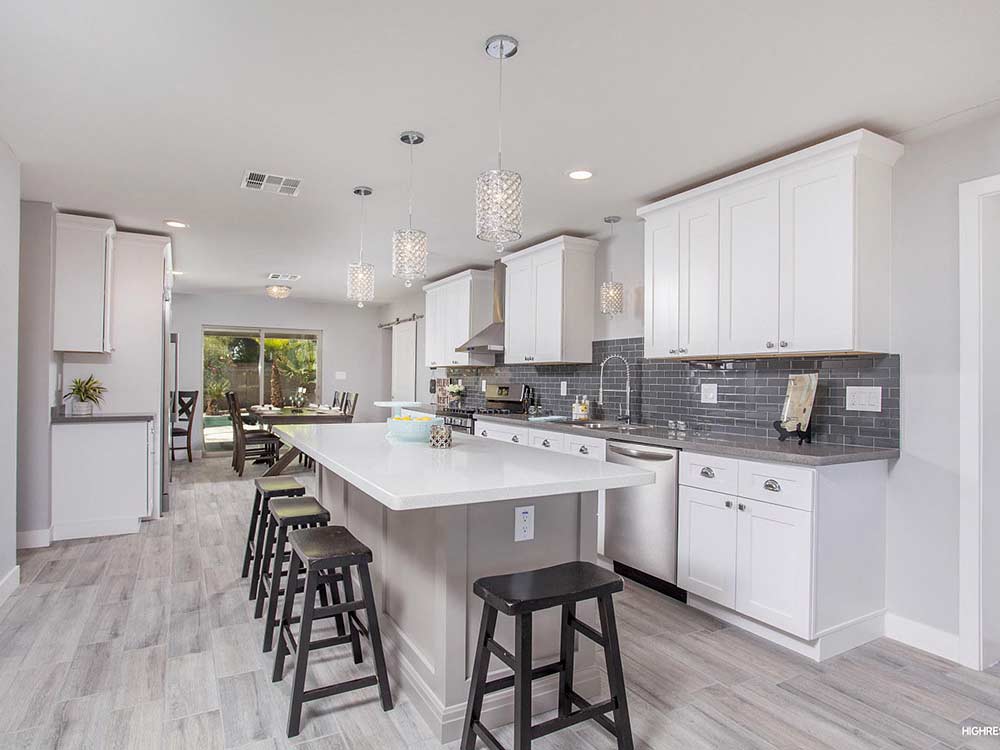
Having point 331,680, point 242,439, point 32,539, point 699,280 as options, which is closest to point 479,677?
point 331,680

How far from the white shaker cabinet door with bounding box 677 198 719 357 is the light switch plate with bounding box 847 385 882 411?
72 centimetres

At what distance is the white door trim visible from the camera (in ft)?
8.50

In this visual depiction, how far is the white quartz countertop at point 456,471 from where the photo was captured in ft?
5.52

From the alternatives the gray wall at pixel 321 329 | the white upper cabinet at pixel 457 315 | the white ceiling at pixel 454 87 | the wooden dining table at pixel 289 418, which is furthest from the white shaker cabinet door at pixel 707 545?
the gray wall at pixel 321 329

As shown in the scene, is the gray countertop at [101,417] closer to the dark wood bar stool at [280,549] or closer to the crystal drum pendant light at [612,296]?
the dark wood bar stool at [280,549]

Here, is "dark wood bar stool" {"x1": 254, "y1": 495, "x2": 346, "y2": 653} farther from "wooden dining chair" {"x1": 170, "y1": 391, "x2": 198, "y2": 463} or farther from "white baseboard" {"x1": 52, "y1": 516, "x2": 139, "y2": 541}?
"wooden dining chair" {"x1": 170, "y1": 391, "x2": 198, "y2": 463}

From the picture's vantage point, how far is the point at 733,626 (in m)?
3.02

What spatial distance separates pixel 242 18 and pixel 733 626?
3392 mm

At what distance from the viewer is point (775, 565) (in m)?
2.74

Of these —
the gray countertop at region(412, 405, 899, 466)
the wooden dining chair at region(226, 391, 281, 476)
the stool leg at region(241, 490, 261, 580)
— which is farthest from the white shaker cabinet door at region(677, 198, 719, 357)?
the wooden dining chair at region(226, 391, 281, 476)

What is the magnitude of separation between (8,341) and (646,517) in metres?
3.69

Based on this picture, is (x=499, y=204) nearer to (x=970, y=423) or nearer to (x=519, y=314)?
(x=970, y=423)

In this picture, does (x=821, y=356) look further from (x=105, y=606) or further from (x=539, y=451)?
(x=105, y=606)

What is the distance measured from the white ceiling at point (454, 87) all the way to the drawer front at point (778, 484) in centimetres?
161
